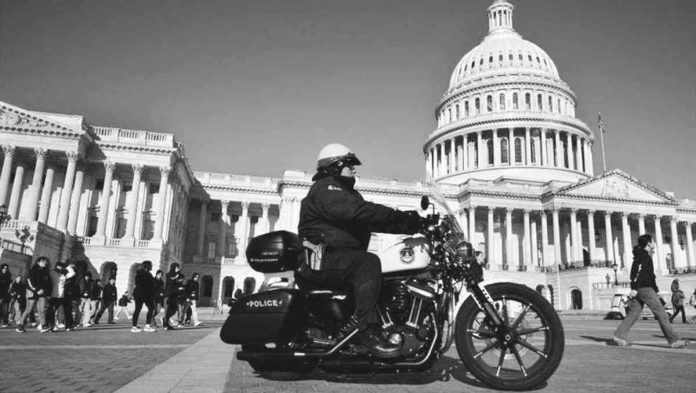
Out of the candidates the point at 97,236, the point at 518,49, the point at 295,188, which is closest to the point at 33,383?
the point at 97,236

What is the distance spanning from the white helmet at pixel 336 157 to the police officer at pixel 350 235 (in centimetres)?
1

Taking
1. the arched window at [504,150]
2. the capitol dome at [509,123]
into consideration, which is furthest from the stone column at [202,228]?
the arched window at [504,150]

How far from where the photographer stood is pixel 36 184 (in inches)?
1674

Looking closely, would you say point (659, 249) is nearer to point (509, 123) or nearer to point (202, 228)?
point (509, 123)

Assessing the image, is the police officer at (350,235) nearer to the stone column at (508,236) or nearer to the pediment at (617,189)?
the stone column at (508,236)

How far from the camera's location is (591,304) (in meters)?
48.2

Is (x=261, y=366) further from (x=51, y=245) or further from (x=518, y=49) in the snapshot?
(x=518, y=49)

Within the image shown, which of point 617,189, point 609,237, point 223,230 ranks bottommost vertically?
point 223,230

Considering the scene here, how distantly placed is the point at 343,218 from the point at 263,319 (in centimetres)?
121

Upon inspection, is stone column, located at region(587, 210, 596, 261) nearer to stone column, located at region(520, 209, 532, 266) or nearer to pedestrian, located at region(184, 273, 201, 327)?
stone column, located at region(520, 209, 532, 266)

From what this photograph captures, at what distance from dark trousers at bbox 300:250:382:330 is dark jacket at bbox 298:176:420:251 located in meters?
0.16

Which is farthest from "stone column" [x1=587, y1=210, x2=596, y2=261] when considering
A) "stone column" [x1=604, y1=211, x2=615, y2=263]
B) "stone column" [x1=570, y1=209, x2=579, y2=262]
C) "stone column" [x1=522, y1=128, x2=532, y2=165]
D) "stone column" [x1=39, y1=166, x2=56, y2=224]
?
"stone column" [x1=39, y1=166, x2=56, y2=224]

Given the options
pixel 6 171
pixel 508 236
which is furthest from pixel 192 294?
pixel 508 236

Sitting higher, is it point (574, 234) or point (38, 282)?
point (574, 234)
